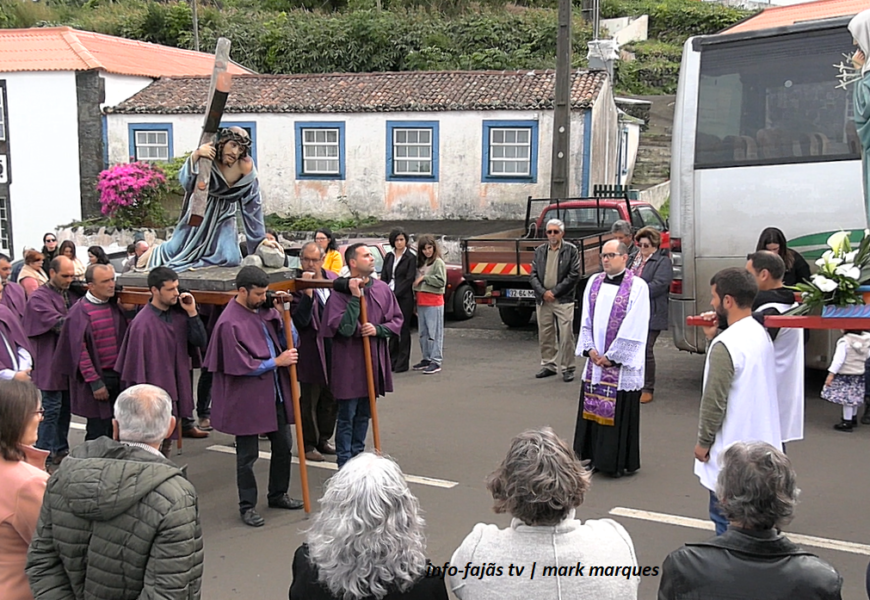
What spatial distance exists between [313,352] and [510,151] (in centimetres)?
1583

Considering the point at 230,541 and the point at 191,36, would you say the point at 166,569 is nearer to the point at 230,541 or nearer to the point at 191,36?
the point at 230,541

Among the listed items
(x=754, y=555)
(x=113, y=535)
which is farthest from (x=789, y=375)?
(x=113, y=535)

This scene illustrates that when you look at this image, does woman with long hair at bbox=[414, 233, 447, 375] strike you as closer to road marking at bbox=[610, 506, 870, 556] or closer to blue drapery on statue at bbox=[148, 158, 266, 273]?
blue drapery on statue at bbox=[148, 158, 266, 273]

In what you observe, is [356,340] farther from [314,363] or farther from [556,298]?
[556,298]

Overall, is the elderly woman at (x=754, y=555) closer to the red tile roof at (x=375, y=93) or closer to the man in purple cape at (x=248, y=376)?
the man in purple cape at (x=248, y=376)

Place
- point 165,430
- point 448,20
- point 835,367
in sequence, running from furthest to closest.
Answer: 1. point 448,20
2. point 835,367
3. point 165,430

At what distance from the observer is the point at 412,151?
23562 mm

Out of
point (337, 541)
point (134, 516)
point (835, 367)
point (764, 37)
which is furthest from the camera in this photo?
point (764, 37)

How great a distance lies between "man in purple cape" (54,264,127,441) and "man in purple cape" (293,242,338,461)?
150 cm

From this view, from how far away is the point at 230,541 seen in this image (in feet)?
20.9

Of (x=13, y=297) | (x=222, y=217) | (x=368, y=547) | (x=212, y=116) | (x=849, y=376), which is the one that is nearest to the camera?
(x=368, y=547)

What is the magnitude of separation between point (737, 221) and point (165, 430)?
7.61 m

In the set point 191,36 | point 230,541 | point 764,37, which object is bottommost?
point 230,541

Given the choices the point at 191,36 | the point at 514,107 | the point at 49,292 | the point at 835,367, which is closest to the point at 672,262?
the point at 835,367
